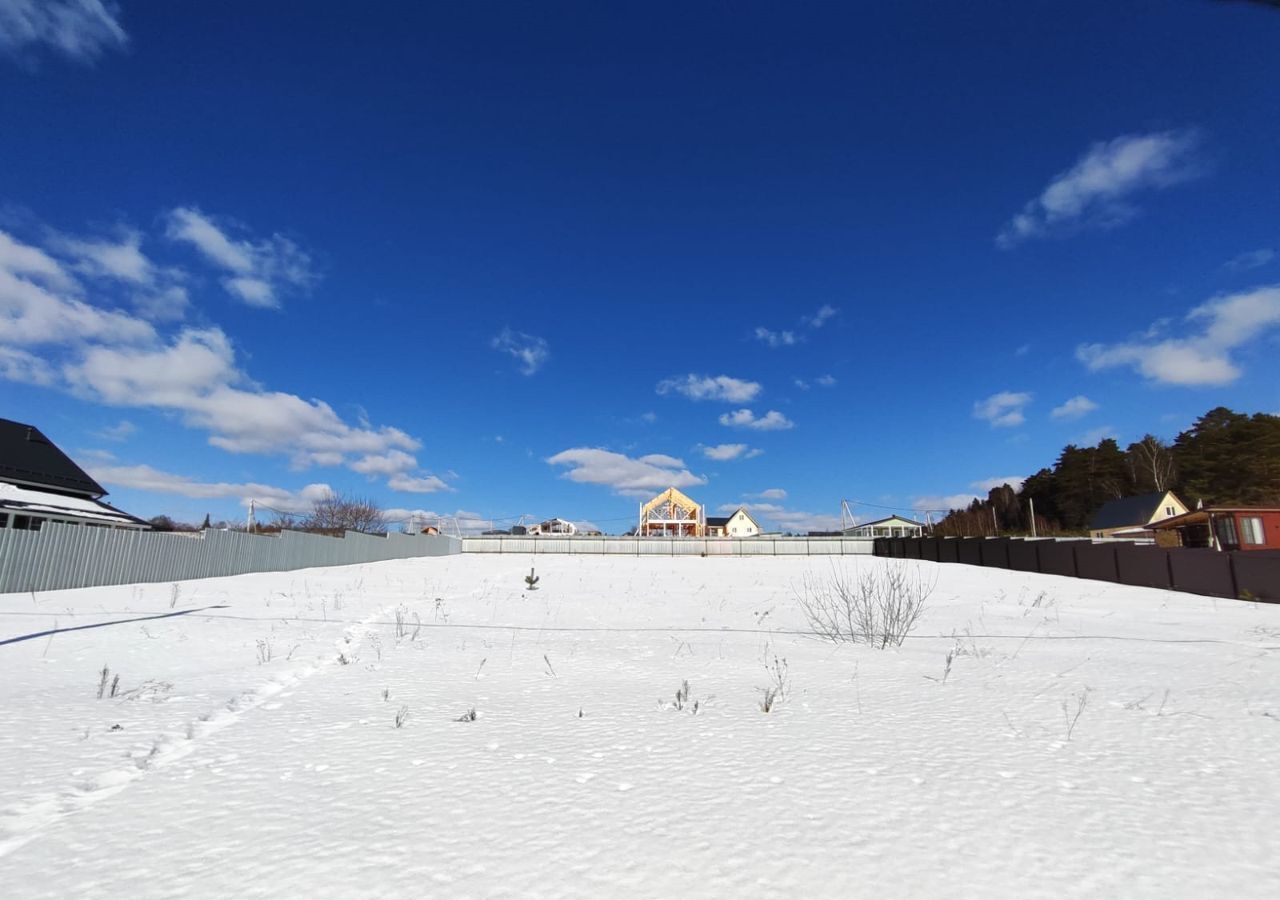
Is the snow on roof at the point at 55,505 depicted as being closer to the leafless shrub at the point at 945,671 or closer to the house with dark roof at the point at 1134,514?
the leafless shrub at the point at 945,671

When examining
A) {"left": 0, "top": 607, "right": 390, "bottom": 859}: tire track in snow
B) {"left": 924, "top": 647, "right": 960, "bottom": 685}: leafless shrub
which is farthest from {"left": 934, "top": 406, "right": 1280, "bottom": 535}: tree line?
{"left": 0, "top": 607, "right": 390, "bottom": 859}: tire track in snow

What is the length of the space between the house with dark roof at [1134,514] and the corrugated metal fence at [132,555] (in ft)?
134

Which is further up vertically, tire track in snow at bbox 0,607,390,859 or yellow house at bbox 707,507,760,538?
yellow house at bbox 707,507,760,538

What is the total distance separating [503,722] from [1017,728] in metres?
2.85

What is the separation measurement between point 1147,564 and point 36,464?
38.8m

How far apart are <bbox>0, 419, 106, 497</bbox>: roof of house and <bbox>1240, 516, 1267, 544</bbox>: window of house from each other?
1714 inches

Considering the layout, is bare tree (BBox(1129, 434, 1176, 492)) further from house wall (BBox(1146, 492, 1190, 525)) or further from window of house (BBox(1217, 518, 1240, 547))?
window of house (BBox(1217, 518, 1240, 547))

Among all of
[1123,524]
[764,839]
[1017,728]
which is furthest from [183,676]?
[1123,524]

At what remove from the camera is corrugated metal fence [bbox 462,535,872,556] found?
135 feet

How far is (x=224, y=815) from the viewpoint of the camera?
221 centimetres

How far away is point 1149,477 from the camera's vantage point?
172ft

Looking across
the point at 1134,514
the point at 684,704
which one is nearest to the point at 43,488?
the point at 684,704

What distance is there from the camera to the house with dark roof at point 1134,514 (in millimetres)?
36000

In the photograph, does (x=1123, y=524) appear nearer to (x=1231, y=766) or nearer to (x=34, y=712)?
(x=1231, y=766)
